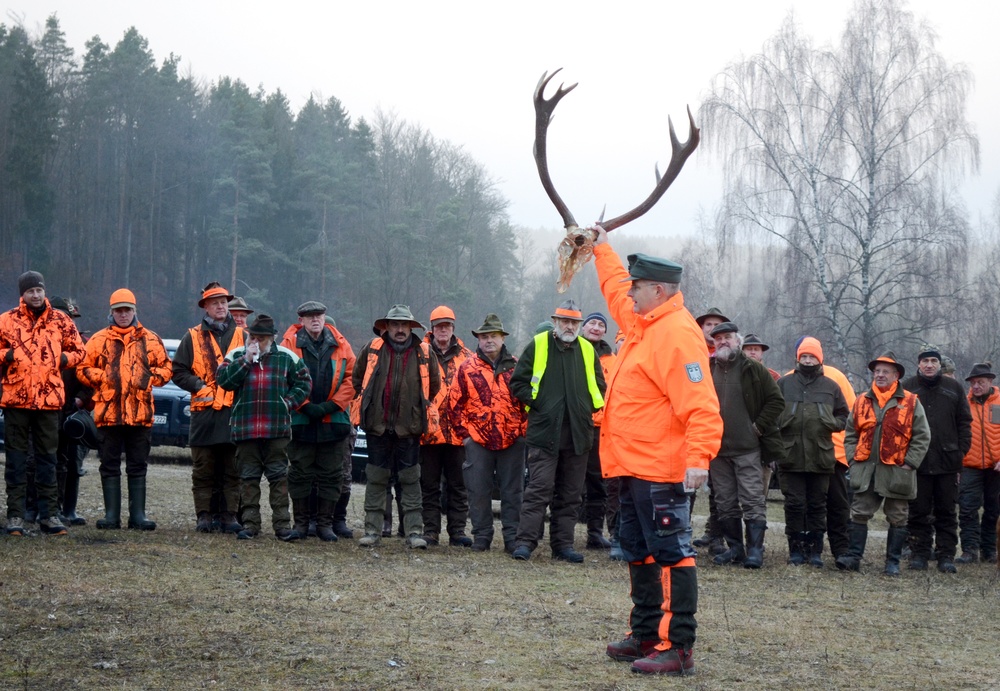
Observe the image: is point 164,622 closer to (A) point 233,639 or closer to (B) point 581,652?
(A) point 233,639

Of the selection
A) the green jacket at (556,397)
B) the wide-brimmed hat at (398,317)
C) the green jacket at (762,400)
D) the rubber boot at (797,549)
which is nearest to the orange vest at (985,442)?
the rubber boot at (797,549)

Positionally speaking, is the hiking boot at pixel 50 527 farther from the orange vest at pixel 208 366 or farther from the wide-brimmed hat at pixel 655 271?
the wide-brimmed hat at pixel 655 271

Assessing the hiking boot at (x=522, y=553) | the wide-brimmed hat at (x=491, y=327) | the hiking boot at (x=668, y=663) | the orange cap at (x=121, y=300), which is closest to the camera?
the hiking boot at (x=668, y=663)

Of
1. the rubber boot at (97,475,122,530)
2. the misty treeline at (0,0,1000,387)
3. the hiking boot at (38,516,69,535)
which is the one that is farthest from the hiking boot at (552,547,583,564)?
the misty treeline at (0,0,1000,387)

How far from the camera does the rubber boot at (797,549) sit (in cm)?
1070

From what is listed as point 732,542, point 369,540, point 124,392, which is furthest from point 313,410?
point 732,542

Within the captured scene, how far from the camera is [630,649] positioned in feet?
19.6

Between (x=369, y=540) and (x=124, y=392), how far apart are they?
99.5 inches

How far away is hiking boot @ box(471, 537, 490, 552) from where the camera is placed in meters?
10.5

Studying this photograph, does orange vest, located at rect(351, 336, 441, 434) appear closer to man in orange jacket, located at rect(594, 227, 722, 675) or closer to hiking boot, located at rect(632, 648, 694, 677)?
man in orange jacket, located at rect(594, 227, 722, 675)

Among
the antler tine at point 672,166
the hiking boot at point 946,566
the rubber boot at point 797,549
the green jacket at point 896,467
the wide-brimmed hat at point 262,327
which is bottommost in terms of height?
the hiking boot at point 946,566

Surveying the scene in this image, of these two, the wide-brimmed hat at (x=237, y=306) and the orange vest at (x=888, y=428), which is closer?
the orange vest at (x=888, y=428)

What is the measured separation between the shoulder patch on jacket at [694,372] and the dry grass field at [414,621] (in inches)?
59.5

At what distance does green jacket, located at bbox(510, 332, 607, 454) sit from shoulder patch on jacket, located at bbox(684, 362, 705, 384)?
4266 mm
